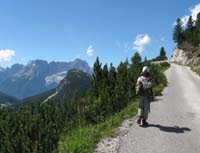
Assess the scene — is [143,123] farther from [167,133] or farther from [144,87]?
[144,87]

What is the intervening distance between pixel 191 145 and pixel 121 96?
11350 mm

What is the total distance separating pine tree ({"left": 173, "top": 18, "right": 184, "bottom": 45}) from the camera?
139000mm

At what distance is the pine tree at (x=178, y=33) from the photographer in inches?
5472

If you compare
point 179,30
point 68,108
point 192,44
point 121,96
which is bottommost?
point 68,108

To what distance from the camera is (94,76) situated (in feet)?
110

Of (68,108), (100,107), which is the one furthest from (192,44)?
(100,107)

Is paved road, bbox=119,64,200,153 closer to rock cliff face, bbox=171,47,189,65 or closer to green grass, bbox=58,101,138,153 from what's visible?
green grass, bbox=58,101,138,153

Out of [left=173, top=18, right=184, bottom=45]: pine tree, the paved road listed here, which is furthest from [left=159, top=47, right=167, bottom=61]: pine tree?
the paved road

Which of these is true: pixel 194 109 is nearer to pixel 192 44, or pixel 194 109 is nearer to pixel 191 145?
pixel 191 145

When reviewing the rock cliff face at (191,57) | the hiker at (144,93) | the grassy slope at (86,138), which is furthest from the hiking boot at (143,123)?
the rock cliff face at (191,57)

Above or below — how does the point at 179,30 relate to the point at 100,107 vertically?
above

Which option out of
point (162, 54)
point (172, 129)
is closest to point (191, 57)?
point (162, 54)

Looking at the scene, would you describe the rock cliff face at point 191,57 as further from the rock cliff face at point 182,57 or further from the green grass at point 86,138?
the green grass at point 86,138

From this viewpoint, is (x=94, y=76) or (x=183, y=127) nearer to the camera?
(x=183, y=127)
